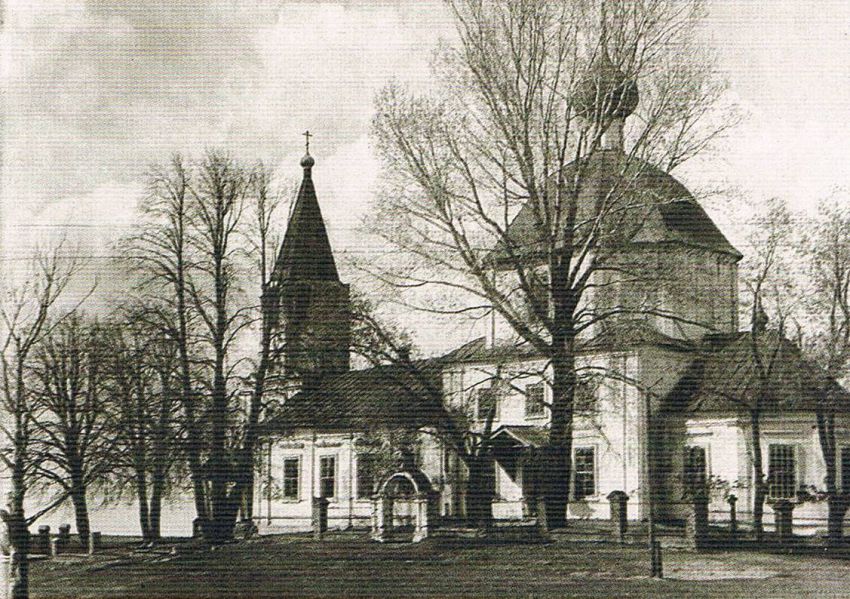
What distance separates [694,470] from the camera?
1442 centimetres

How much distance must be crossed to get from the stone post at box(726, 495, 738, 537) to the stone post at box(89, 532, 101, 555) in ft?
21.0

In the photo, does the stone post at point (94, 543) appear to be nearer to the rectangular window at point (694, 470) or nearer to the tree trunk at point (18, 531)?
the tree trunk at point (18, 531)

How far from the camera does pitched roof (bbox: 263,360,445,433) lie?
45.1ft

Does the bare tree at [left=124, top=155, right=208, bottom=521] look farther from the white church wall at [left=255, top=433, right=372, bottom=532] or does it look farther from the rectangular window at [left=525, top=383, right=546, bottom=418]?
the rectangular window at [left=525, top=383, right=546, bottom=418]

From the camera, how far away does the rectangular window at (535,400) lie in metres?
13.9

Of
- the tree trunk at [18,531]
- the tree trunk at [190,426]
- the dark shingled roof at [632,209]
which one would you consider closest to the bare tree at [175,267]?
the tree trunk at [190,426]

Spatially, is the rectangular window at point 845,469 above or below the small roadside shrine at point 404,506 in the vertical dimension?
above

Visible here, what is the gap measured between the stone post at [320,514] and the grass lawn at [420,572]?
49 centimetres

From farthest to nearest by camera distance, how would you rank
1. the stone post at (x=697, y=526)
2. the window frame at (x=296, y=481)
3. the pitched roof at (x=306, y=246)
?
the window frame at (x=296, y=481)
the pitched roof at (x=306, y=246)
the stone post at (x=697, y=526)

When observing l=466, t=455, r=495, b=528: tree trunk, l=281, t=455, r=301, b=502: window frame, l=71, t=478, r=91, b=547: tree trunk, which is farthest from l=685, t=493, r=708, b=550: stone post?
l=71, t=478, r=91, b=547: tree trunk

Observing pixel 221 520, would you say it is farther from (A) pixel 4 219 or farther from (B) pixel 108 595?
(A) pixel 4 219

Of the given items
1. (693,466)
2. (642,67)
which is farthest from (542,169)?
(693,466)

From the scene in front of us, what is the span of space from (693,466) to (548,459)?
174 cm

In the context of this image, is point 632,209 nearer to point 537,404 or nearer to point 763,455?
point 537,404
